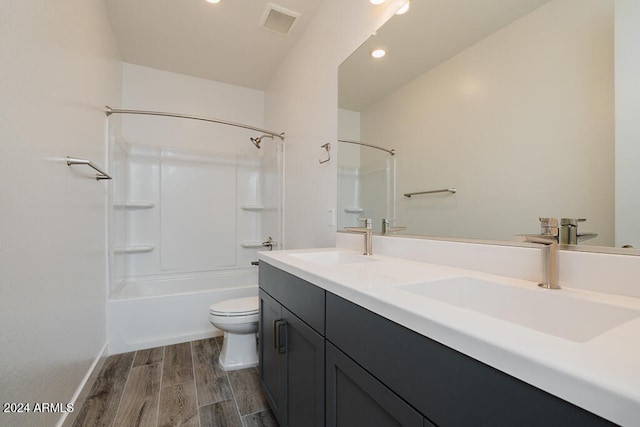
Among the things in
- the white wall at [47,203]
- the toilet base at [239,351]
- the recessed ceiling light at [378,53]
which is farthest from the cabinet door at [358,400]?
the recessed ceiling light at [378,53]

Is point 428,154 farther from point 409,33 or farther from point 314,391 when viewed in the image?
point 314,391

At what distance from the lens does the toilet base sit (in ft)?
6.14

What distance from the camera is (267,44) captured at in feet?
8.02

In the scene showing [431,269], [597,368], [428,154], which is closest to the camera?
[597,368]

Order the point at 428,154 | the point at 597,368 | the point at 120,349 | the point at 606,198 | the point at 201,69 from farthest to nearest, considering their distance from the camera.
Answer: the point at 201,69
the point at 120,349
the point at 428,154
the point at 606,198
the point at 597,368

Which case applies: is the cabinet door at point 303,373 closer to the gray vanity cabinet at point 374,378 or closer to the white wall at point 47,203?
the gray vanity cabinet at point 374,378

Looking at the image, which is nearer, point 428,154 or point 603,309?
point 603,309

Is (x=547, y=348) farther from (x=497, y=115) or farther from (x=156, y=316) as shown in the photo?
(x=156, y=316)

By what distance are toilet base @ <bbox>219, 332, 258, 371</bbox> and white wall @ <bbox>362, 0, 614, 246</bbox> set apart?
4.50 feet

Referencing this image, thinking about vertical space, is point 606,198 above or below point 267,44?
below

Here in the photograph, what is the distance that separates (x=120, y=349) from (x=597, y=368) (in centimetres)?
264

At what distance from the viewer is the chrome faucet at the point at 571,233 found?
2.49 feet

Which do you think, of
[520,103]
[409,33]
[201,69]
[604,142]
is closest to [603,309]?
[604,142]

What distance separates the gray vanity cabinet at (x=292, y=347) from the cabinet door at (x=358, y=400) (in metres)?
0.06
